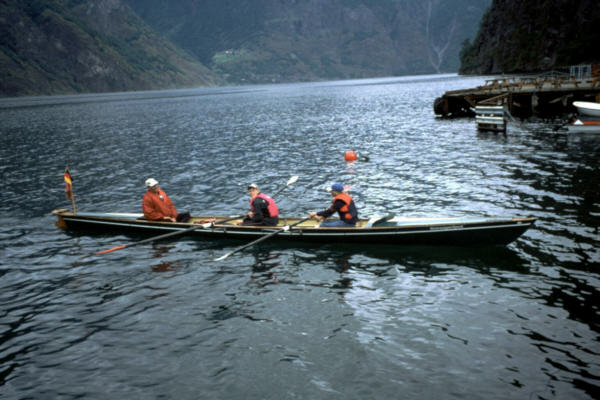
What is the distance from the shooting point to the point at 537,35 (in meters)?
123

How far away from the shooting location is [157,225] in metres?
19.8

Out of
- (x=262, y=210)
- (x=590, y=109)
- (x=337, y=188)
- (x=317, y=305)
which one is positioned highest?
(x=590, y=109)

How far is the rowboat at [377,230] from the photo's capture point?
1553cm

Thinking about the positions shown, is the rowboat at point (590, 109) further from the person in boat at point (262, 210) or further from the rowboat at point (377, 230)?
the person in boat at point (262, 210)

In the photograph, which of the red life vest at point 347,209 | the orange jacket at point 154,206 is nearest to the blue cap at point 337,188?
the red life vest at point 347,209

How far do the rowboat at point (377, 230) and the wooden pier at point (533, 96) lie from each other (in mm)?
35581

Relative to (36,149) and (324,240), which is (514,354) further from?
(36,149)

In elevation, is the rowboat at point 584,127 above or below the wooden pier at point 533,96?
below

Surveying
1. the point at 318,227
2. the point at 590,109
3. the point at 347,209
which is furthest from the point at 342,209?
the point at 590,109

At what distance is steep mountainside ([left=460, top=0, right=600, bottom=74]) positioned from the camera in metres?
96.7

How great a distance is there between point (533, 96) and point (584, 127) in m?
14.7

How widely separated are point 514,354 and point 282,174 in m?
23.4

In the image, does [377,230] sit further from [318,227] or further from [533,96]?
[533,96]

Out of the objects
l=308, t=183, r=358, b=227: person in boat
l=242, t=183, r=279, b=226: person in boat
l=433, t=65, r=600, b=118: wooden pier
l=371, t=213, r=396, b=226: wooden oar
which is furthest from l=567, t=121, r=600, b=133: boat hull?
l=242, t=183, r=279, b=226: person in boat
